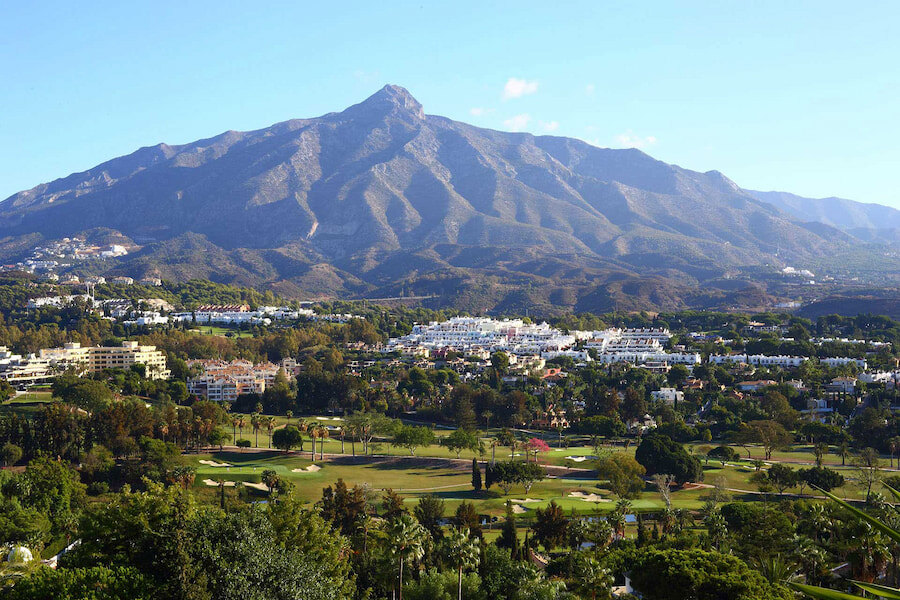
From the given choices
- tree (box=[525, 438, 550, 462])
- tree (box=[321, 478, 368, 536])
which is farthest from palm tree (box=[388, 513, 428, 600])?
tree (box=[525, 438, 550, 462])

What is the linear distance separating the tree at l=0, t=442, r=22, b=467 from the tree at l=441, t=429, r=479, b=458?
33.7 m

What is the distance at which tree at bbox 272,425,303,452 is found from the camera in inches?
2793

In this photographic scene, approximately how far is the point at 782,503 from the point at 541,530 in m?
15.7

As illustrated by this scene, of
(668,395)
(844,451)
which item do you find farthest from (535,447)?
(668,395)

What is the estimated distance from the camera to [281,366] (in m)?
A: 117

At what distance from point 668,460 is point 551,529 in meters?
20.3

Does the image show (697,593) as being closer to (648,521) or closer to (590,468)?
(648,521)

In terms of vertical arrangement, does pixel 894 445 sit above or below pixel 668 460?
below

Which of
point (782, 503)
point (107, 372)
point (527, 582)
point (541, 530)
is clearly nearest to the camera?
point (527, 582)

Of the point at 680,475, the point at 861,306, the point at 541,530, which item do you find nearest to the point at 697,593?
the point at 541,530

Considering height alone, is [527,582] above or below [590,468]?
above

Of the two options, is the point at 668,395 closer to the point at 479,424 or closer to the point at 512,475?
the point at 479,424

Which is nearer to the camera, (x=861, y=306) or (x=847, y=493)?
(x=847, y=493)

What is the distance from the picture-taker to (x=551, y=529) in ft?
146
